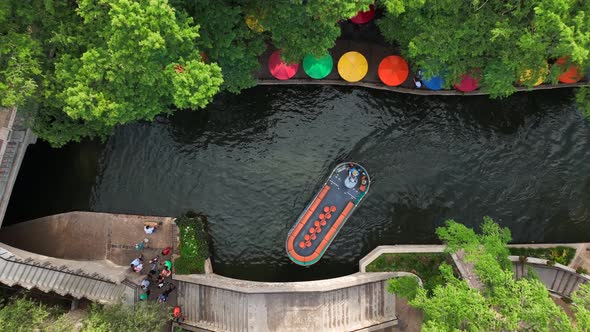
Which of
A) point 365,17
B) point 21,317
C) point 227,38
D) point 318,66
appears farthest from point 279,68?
point 21,317

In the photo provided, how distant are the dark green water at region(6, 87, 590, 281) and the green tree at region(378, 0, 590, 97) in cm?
670

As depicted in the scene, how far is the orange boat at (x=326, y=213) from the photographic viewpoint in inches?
1171

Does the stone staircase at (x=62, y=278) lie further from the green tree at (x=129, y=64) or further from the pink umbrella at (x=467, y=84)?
the pink umbrella at (x=467, y=84)

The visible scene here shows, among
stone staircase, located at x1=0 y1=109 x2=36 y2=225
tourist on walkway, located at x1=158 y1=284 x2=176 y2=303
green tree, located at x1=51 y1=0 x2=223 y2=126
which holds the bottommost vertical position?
tourist on walkway, located at x1=158 y1=284 x2=176 y2=303

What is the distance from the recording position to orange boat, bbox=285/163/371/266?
29.7 meters

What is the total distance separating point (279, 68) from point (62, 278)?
21.3 m

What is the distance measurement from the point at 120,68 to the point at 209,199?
13.6m

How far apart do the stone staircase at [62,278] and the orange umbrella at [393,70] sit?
24.6 metres

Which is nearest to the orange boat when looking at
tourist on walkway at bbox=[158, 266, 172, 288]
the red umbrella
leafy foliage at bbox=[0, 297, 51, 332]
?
tourist on walkway at bbox=[158, 266, 172, 288]

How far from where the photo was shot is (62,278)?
25.2 m

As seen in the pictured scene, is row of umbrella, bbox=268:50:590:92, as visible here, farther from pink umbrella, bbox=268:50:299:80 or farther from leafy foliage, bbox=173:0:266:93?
leafy foliage, bbox=173:0:266:93

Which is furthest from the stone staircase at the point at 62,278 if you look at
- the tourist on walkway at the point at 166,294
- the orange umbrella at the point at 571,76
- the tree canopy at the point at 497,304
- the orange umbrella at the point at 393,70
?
the orange umbrella at the point at 571,76

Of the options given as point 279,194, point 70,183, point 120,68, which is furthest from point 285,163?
point 70,183

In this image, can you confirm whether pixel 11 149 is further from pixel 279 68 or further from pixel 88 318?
pixel 279 68
